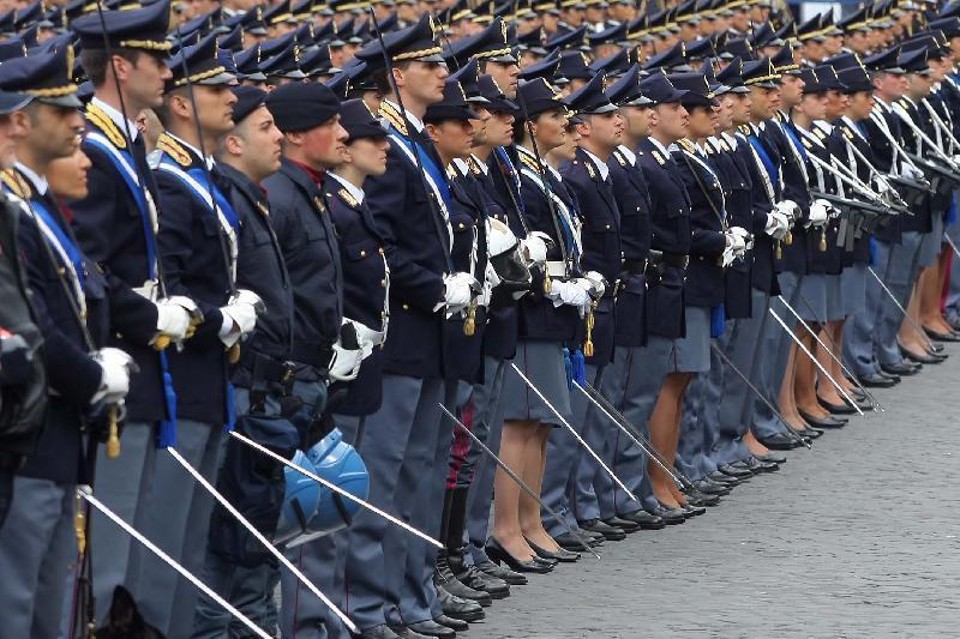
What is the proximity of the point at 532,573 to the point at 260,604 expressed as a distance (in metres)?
2.56

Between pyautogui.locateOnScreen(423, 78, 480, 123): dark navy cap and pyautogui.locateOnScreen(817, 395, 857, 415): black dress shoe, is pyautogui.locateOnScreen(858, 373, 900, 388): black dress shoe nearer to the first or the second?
pyautogui.locateOnScreen(817, 395, 857, 415): black dress shoe

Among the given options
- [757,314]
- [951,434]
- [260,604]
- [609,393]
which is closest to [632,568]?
A: [609,393]

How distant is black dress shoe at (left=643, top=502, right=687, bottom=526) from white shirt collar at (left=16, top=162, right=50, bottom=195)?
6.15m

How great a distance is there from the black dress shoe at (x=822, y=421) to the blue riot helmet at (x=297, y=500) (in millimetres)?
8029


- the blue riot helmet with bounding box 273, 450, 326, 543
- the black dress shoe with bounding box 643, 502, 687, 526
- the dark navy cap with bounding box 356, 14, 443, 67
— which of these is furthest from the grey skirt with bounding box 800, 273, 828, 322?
the blue riot helmet with bounding box 273, 450, 326, 543

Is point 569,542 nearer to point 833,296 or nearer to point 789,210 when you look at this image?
point 789,210

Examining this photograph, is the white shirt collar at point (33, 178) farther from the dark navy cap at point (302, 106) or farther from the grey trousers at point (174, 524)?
the dark navy cap at point (302, 106)

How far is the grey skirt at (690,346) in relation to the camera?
13.1 meters

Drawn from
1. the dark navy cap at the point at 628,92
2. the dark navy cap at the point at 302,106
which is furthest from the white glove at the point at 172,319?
the dark navy cap at the point at 628,92

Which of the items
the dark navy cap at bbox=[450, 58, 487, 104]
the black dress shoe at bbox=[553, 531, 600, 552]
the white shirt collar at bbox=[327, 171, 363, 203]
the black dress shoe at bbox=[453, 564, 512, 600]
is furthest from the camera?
the black dress shoe at bbox=[553, 531, 600, 552]

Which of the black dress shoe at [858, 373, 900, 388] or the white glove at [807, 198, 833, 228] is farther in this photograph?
the black dress shoe at [858, 373, 900, 388]

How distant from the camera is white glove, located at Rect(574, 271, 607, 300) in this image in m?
11.5

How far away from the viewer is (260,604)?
8.90 metres

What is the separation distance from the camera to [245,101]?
28.7 ft
